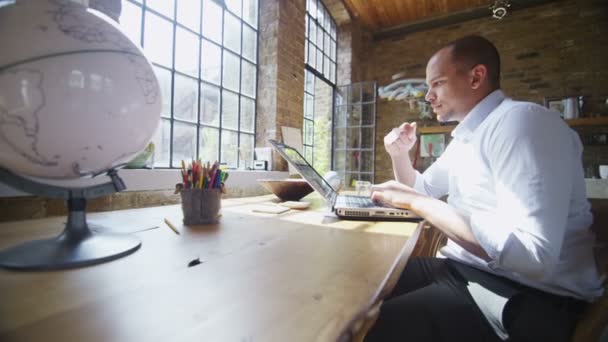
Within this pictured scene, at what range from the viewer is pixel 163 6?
1.78m

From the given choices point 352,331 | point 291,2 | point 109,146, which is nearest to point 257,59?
point 291,2

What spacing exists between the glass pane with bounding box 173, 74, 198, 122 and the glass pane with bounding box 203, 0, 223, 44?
442mm

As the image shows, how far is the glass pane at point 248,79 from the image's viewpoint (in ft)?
8.20

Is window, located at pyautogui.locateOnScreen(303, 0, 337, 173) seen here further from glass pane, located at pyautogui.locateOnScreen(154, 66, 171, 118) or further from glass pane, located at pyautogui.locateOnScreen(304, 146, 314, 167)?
glass pane, located at pyautogui.locateOnScreen(154, 66, 171, 118)

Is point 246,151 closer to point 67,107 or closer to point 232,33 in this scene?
point 232,33

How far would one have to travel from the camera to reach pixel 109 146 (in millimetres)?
522

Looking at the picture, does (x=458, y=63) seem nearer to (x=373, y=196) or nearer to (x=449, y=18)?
(x=373, y=196)

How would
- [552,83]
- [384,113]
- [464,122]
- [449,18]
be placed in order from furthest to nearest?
1. [384,113]
2. [449,18]
3. [552,83]
4. [464,122]

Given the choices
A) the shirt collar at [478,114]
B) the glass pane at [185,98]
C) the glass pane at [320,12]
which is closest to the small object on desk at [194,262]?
the shirt collar at [478,114]

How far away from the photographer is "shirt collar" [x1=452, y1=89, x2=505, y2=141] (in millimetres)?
1055

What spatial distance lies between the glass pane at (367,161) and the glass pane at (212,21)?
304cm

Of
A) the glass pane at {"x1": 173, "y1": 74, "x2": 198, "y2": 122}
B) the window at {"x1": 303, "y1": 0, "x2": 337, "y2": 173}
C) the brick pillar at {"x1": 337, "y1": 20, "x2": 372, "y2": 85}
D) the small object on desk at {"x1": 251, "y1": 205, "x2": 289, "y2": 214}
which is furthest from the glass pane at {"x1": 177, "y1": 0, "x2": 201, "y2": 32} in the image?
the brick pillar at {"x1": 337, "y1": 20, "x2": 372, "y2": 85}

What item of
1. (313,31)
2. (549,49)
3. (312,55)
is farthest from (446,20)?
(312,55)

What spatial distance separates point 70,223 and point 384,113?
4970 mm
